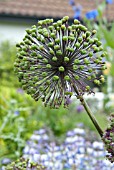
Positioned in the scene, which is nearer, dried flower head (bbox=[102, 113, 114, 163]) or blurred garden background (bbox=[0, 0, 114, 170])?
dried flower head (bbox=[102, 113, 114, 163])

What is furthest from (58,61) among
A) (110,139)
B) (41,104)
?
(41,104)

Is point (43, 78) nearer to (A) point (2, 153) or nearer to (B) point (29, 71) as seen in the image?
(B) point (29, 71)

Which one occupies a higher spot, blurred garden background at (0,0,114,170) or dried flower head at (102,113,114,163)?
blurred garden background at (0,0,114,170)

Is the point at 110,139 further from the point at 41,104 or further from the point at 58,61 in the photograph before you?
the point at 41,104

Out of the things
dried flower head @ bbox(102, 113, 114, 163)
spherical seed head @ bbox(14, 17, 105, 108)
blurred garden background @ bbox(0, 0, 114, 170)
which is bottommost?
dried flower head @ bbox(102, 113, 114, 163)

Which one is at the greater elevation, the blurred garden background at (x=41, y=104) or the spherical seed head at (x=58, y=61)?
the blurred garden background at (x=41, y=104)
